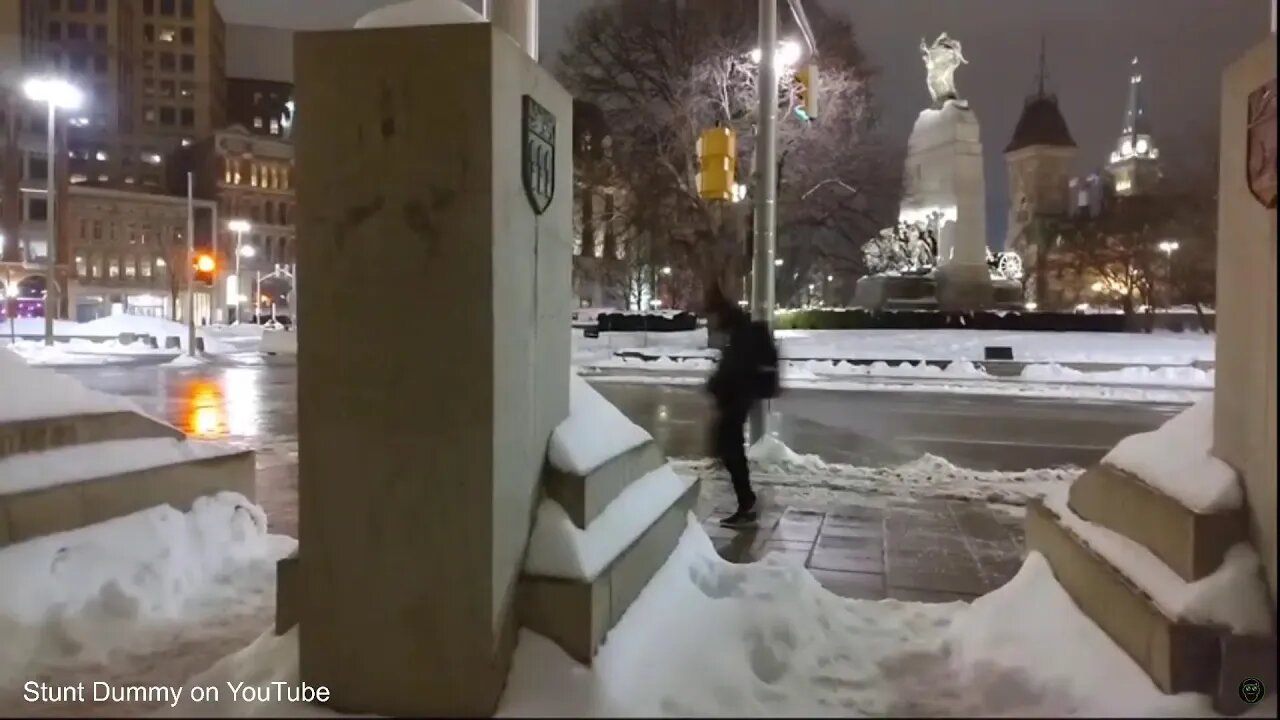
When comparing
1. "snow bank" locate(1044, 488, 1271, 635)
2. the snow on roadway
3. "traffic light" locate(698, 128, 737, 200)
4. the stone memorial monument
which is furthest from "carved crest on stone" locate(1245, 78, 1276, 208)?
the stone memorial monument

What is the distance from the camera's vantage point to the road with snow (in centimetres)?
1341

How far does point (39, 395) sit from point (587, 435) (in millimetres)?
4090

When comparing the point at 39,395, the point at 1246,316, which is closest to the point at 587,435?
the point at 1246,316

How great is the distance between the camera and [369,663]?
419cm

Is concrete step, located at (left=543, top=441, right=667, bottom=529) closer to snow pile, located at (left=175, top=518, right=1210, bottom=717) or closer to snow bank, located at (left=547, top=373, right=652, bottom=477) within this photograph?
snow bank, located at (left=547, top=373, right=652, bottom=477)

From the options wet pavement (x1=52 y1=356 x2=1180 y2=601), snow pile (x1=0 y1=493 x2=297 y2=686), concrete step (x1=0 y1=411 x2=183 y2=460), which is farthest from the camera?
wet pavement (x1=52 y1=356 x2=1180 y2=601)

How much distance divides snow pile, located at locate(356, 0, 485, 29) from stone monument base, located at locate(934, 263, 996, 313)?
40.5m

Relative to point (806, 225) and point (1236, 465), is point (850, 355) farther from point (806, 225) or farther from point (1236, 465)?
point (1236, 465)

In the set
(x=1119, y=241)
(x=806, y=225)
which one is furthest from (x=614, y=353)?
(x=1119, y=241)

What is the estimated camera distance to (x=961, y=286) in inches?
1689

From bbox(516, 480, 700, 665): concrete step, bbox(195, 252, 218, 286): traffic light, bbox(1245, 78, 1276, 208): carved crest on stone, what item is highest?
bbox(195, 252, 218, 286): traffic light

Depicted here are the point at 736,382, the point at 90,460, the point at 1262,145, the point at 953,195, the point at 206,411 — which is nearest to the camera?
the point at 1262,145

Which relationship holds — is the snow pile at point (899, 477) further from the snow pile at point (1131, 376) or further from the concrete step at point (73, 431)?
the snow pile at point (1131, 376)

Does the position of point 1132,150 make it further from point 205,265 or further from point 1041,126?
point 205,265
